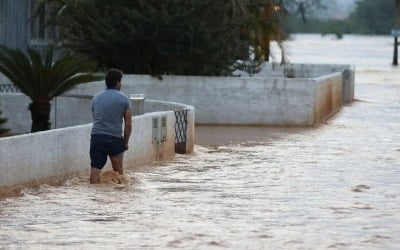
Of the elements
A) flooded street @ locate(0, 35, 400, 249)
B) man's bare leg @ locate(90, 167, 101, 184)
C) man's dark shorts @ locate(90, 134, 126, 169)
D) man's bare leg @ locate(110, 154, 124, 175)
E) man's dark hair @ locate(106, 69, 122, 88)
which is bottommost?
flooded street @ locate(0, 35, 400, 249)

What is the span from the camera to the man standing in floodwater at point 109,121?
16281 mm

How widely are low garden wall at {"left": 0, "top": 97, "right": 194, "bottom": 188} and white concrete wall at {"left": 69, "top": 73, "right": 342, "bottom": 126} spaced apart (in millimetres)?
8036

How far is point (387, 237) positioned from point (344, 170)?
696 centimetres

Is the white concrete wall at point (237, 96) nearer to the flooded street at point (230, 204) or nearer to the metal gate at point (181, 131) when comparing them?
the flooded street at point (230, 204)

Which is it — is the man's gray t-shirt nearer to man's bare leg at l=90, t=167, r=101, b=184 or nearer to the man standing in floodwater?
the man standing in floodwater

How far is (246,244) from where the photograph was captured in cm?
1227

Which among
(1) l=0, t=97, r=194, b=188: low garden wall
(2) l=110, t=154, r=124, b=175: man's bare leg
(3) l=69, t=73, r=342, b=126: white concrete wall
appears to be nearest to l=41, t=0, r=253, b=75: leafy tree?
(3) l=69, t=73, r=342, b=126: white concrete wall

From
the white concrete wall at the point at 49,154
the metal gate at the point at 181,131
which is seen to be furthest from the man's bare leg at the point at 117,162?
the metal gate at the point at 181,131

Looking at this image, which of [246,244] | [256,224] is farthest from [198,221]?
[246,244]

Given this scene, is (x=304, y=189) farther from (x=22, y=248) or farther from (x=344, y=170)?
(x=22, y=248)

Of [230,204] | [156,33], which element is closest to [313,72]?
[156,33]

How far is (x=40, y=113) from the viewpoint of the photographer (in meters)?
22.8

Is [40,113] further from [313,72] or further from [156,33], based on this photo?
[313,72]

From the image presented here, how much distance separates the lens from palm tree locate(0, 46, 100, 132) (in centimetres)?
2261
